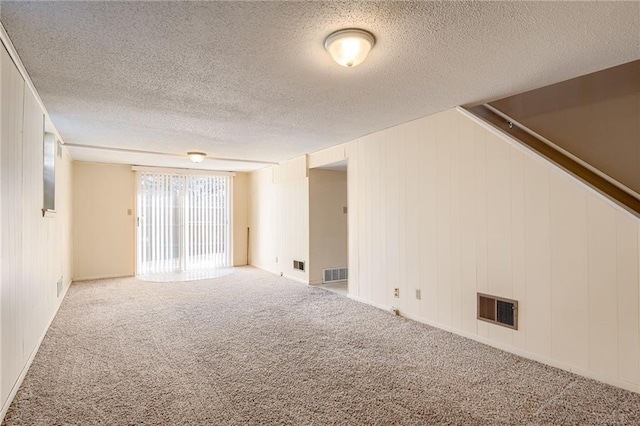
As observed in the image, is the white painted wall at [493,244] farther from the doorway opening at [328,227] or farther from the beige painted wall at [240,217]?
the beige painted wall at [240,217]

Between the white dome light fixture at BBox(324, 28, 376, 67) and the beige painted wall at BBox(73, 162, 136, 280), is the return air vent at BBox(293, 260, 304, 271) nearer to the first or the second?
the beige painted wall at BBox(73, 162, 136, 280)

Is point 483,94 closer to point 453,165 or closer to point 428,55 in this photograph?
point 453,165

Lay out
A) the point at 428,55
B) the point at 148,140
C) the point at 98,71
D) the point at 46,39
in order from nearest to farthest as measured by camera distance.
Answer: the point at 46,39 < the point at 428,55 < the point at 98,71 < the point at 148,140

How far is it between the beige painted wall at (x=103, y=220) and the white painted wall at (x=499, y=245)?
5.06m

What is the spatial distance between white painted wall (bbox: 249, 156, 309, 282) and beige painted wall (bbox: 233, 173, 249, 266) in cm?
17

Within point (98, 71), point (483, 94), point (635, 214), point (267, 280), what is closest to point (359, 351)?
point (635, 214)

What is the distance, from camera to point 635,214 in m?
2.40

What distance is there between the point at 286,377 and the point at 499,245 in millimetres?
2187

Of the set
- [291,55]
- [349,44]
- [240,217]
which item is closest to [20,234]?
[291,55]

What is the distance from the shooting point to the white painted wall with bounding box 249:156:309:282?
6113mm

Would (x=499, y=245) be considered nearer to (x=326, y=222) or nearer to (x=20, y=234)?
(x=326, y=222)

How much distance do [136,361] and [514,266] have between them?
3.31 m

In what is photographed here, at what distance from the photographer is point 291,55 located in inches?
91.9

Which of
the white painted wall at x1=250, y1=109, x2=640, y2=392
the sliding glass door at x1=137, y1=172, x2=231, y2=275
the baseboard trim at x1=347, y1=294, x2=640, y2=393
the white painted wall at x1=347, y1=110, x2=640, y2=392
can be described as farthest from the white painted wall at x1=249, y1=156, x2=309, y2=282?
the baseboard trim at x1=347, y1=294, x2=640, y2=393
